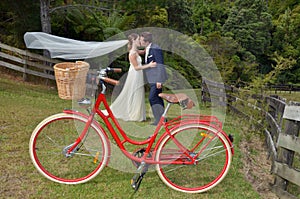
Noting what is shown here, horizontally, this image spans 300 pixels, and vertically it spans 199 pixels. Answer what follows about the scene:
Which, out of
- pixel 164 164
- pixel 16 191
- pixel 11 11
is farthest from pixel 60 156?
pixel 11 11

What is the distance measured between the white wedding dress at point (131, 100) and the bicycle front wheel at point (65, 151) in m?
2.04

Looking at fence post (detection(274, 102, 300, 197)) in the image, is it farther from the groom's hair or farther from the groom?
the groom's hair

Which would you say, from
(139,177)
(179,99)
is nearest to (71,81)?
(179,99)

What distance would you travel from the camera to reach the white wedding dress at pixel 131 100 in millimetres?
6754

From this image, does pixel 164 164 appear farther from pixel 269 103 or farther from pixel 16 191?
pixel 269 103

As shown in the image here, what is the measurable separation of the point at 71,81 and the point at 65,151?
0.87m

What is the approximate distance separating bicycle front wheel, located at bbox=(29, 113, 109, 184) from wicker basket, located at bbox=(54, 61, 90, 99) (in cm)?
27

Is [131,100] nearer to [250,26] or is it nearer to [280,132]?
[280,132]

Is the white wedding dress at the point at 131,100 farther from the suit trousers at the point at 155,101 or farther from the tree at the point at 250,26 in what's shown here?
the tree at the point at 250,26

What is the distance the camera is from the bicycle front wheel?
327cm

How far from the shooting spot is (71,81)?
301 cm

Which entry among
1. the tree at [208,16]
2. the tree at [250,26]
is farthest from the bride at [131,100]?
the tree at [250,26]

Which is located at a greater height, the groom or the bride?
the groom

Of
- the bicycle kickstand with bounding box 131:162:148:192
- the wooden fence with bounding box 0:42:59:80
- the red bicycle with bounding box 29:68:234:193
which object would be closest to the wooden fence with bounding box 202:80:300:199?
the red bicycle with bounding box 29:68:234:193
